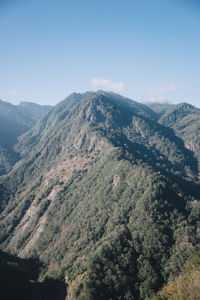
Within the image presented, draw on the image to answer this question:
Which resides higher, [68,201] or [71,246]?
[68,201]

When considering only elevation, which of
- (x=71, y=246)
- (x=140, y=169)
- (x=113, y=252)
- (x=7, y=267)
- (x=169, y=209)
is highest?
(x=140, y=169)

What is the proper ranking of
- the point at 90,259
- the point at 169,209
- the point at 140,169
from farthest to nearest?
the point at 140,169 < the point at 169,209 < the point at 90,259

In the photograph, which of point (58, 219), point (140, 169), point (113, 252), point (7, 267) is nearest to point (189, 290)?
point (113, 252)

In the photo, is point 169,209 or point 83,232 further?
point 83,232

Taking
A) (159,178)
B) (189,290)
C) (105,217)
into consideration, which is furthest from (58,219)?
(189,290)

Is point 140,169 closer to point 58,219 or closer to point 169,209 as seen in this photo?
point 169,209

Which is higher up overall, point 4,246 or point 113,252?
point 113,252

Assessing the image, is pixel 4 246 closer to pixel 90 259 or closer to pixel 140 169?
pixel 90 259

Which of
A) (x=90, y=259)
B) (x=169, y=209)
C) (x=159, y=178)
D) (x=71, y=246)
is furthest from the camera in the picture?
(x=159, y=178)

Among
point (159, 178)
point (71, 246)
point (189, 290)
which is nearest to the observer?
point (189, 290)
